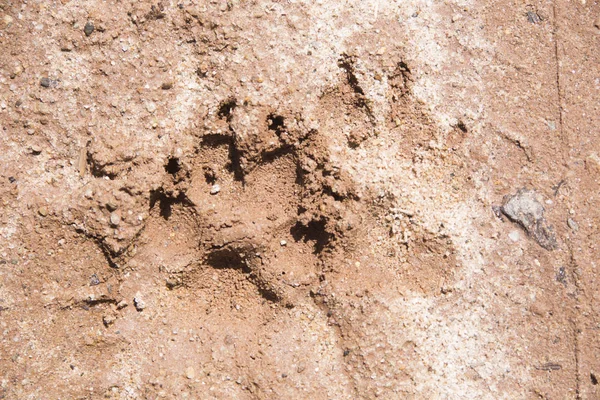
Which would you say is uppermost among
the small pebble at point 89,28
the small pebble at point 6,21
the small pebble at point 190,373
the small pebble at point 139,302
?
the small pebble at point 89,28

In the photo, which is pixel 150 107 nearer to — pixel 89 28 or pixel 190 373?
pixel 89 28

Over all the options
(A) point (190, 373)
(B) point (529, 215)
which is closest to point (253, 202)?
(A) point (190, 373)

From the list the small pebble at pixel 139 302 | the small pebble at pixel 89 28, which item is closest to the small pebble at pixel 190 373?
the small pebble at pixel 139 302

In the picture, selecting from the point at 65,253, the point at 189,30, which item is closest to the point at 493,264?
the point at 189,30

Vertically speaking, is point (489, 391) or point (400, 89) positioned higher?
point (400, 89)

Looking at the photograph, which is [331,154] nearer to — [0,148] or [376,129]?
[376,129]

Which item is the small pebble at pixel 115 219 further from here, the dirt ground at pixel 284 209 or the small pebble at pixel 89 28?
the small pebble at pixel 89 28

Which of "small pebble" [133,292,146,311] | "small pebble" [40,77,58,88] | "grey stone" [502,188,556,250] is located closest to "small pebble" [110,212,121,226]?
"small pebble" [133,292,146,311]
